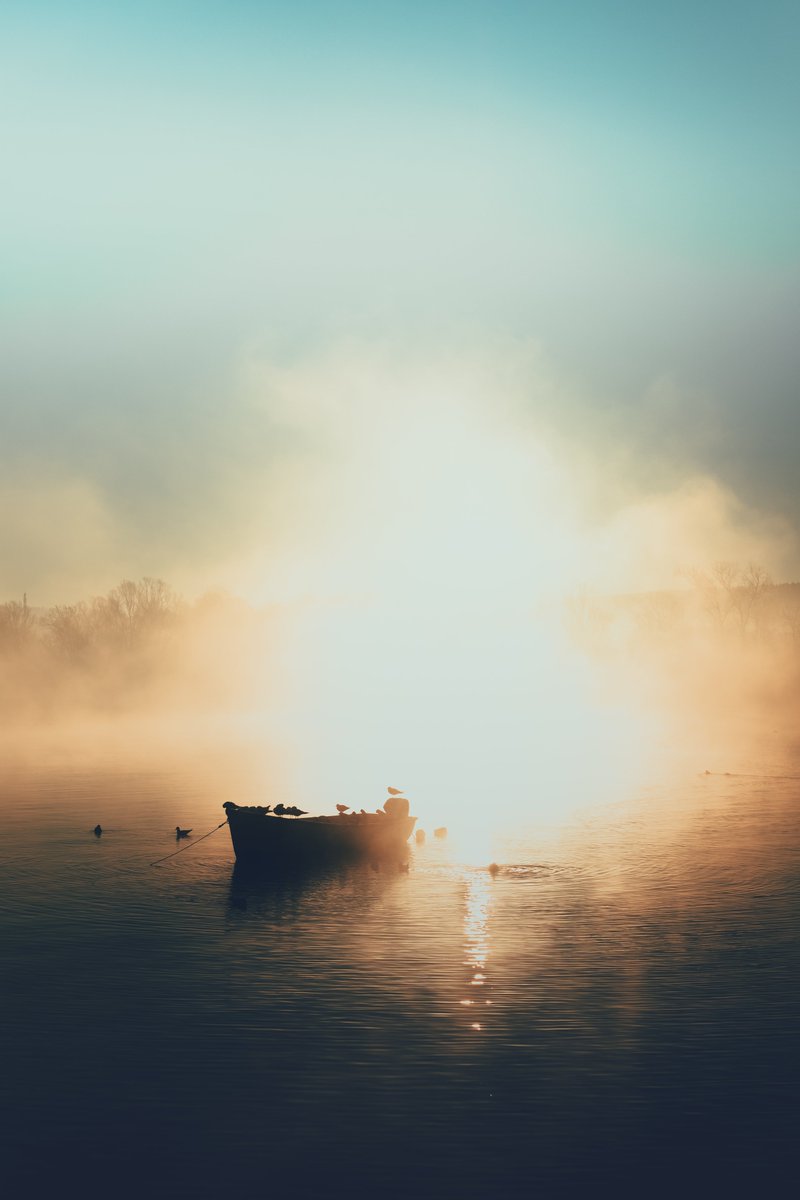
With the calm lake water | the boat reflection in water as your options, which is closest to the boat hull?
the boat reflection in water

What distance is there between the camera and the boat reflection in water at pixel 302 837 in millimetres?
54844

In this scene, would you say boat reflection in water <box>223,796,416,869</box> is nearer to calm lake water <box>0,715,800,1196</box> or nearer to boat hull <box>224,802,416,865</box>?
boat hull <box>224,802,416,865</box>

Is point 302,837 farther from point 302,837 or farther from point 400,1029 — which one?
point 400,1029

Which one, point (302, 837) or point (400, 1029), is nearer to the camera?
point (400, 1029)

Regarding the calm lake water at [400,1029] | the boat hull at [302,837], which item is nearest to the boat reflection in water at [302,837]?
the boat hull at [302,837]

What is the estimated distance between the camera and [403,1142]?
21.6 meters

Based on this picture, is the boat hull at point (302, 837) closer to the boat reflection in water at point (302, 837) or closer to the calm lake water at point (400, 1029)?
the boat reflection in water at point (302, 837)

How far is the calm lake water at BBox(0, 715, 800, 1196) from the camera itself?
21.0 metres

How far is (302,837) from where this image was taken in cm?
5503

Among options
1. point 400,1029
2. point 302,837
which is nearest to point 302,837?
point 302,837

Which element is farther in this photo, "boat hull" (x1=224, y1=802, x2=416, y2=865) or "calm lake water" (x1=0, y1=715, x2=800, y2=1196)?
"boat hull" (x1=224, y1=802, x2=416, y2=865)

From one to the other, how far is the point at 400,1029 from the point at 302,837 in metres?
26.7

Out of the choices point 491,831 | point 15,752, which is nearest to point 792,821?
point 491,831

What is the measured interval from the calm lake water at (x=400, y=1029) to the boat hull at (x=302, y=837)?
128 cm
